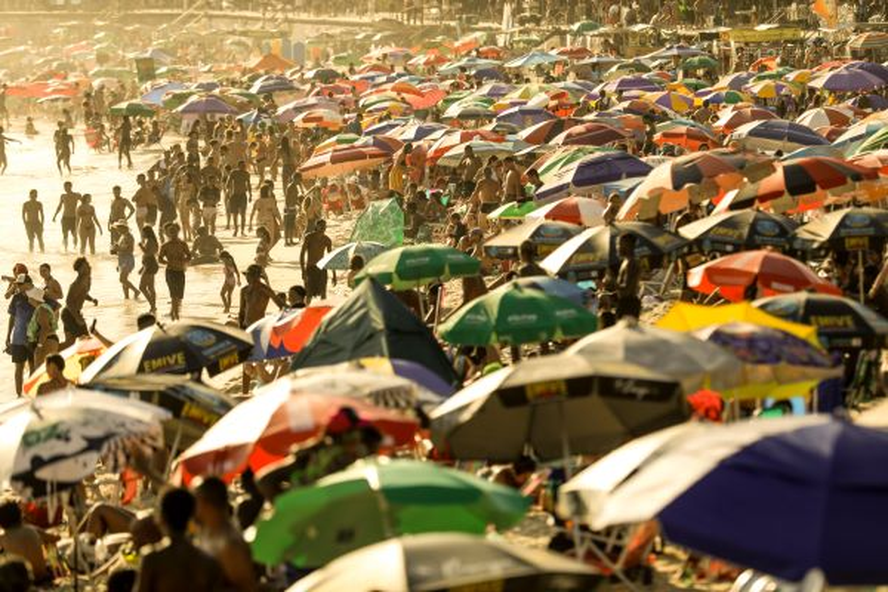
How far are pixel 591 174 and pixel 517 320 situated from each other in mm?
7898

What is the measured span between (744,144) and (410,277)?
8.88 metres

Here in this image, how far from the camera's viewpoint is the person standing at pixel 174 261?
19641 mm

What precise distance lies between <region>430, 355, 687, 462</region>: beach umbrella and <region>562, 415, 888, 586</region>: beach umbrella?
5.70ft

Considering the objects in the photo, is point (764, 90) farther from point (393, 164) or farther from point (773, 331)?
point (773, 331)

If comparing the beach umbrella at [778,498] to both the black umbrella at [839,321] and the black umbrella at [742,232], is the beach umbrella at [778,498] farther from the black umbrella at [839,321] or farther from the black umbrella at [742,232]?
the black umbrella at [742,232]

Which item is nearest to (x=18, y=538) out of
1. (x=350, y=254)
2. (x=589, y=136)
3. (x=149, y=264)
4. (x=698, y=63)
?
(x=350, y=254)

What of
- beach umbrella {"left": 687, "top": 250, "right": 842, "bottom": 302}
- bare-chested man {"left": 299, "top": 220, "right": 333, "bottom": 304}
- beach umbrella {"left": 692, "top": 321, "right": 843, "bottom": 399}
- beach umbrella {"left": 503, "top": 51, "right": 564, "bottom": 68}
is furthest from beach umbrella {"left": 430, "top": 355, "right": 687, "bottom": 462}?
beach umbrella {"left": 503, "top": 51, "right": 564, "bottom": 68}

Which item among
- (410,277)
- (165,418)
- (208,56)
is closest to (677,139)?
(410,277)

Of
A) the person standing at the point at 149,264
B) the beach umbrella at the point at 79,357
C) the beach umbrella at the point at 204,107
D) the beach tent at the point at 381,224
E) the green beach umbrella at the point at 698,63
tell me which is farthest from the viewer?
the green beach umbrella at the point at 698,63

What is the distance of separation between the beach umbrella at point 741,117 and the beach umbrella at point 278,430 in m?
17.0

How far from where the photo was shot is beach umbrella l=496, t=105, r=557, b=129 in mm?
28844

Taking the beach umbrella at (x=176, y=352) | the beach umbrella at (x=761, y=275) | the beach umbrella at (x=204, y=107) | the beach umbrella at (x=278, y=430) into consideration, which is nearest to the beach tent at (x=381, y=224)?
the beach umbrella at (x=761, y=275)

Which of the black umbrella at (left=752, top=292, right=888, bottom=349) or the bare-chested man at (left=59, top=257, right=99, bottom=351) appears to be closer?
the black umbrella at (left=752, top=292, right=888, bottom=349)

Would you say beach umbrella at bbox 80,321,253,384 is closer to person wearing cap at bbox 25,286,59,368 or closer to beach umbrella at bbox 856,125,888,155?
person wearing cap at bbox 25,286,59,368
